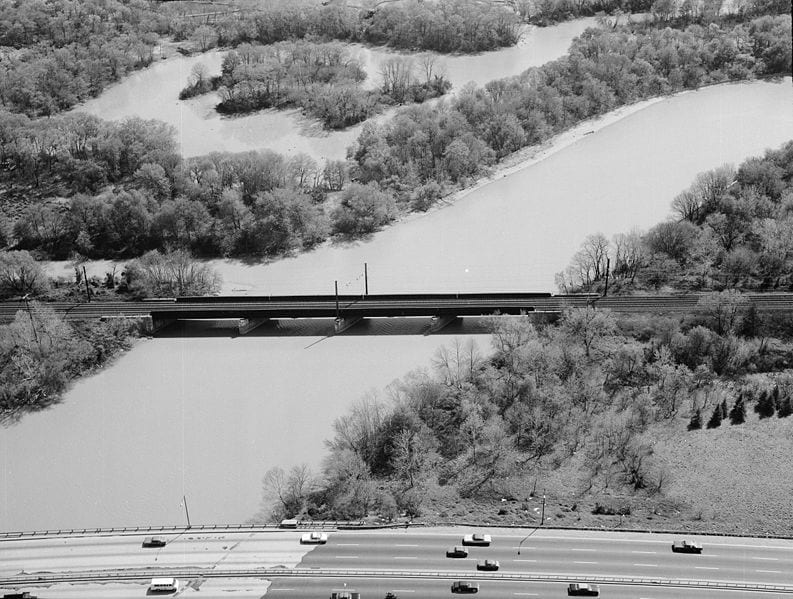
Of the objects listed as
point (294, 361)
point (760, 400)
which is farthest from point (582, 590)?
point (294, 361)

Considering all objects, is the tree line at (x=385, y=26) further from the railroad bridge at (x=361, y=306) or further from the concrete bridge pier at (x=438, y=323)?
the concrete bridge pier at (x=438, y=323)

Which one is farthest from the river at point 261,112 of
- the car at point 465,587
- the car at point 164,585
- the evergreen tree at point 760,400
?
the car at point 465,587

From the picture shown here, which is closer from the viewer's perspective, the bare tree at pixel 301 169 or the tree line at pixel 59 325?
the tree line at pixel 59 325

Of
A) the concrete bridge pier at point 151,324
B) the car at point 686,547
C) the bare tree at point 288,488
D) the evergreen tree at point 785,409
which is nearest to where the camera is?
the car at point 686,547

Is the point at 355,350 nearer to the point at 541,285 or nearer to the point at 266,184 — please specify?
the point at 541,285

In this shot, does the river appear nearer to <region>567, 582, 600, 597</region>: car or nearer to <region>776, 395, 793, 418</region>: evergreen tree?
<region>776, 395, 793, 418</region>: evergreen tree

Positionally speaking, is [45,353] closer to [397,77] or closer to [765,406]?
[765,406]

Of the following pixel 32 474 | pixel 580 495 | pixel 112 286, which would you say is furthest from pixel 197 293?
pixel 580 495

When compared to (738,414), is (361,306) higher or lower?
higher
